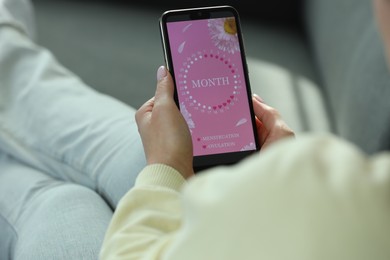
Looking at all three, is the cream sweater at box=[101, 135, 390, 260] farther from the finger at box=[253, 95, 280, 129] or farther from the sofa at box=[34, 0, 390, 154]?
the sofa at box=[34, 0, 390, 154]

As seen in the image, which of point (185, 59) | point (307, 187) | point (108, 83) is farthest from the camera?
point (108, 83)

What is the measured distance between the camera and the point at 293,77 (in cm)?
148

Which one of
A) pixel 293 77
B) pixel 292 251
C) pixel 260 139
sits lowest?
pixel 293 77

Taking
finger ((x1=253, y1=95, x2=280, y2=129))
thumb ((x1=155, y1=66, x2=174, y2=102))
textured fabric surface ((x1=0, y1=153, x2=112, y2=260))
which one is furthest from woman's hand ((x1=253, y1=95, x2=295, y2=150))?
textured fabric surface ((x1=0, y1=153, x2=112, y2=260))

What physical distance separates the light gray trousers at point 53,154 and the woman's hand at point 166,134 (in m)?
0.16

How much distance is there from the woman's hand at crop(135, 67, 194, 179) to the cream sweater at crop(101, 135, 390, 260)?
0.85 feet

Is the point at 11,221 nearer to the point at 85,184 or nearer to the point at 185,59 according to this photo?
the point at 85,184

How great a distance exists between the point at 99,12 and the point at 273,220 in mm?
1320

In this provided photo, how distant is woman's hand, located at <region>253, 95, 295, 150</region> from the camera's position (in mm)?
837

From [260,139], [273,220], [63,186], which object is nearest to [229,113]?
[260,139]

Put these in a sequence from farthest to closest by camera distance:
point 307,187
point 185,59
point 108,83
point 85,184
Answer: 1. point 108,83
2. point 85,184
3. point 185,59
4. point 307,187

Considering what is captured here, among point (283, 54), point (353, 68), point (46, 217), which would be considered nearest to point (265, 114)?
point (46, 217)

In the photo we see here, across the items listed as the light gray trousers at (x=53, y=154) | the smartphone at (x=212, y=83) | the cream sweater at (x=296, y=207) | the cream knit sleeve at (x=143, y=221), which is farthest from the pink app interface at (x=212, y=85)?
the cream sweater at (x=296, y=207)

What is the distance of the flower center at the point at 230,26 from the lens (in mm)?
894
